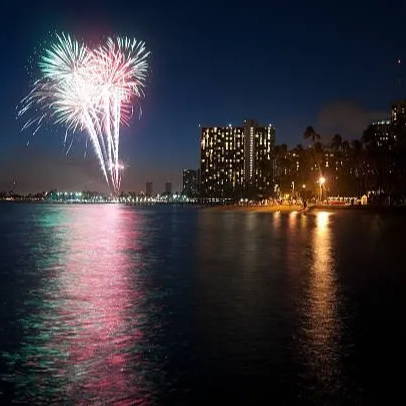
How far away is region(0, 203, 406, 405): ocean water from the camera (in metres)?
7.39

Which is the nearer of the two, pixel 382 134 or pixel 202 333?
pixel 202 333

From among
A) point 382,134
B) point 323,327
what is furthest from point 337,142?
point 323,327

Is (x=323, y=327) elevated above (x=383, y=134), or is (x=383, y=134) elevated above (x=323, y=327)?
(x=383, y=134)

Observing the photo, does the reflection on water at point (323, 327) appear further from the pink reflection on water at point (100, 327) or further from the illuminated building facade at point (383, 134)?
the illuminated building facade at point (383, 134)

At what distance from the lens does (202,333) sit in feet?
34.2

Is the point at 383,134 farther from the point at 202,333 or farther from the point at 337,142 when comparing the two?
the point at 202,333

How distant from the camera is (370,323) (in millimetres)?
11211

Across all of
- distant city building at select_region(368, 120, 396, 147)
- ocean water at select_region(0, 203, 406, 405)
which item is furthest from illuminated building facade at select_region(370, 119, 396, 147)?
ocean water at select_region(0, 203, 406, 405)

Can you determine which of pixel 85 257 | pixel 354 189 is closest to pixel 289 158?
pixel 354 189

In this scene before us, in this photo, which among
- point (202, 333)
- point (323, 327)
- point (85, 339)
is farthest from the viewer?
point (323, 327)

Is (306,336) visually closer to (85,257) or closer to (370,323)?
(370,323)

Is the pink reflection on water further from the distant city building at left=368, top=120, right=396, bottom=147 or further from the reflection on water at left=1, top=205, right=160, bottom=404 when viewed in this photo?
the distant city building at left=368, top=120, right=396, bottom=147

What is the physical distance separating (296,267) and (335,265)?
150 cm

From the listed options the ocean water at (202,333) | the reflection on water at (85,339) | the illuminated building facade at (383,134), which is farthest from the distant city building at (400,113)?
the reflection on water at (85,339)
